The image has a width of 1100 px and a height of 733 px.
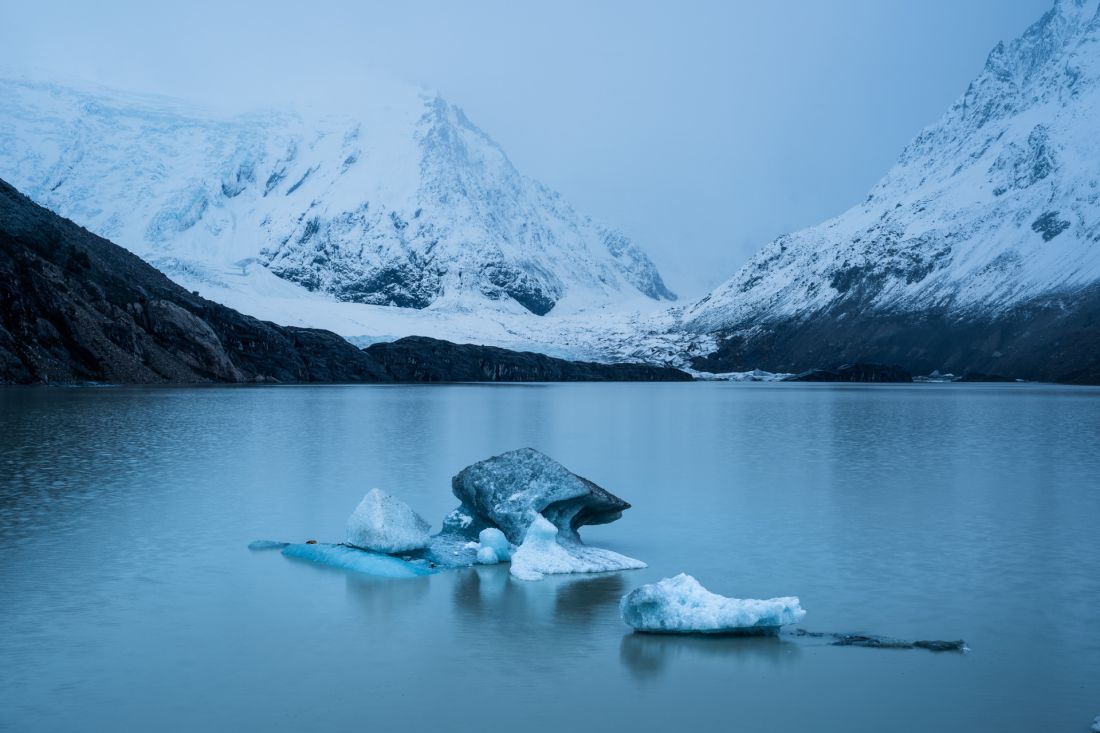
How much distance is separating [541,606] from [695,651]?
84.1 inches

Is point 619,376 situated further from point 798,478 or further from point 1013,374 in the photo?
point 798,478

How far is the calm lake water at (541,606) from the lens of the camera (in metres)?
7.96

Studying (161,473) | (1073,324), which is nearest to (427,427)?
(161,473)

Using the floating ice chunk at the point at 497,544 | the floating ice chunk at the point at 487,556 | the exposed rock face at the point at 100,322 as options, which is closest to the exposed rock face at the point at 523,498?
the floating ice chunk at the point at 497,544

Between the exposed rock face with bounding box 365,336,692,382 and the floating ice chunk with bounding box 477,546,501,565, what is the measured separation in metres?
114

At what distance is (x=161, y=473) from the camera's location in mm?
22266

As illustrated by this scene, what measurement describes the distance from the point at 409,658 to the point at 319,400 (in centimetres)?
5397

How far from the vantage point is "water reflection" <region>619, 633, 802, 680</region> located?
9.10 m

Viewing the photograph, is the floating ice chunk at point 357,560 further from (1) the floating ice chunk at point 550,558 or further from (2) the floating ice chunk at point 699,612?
(2) the floating ice chunk at point 699,612

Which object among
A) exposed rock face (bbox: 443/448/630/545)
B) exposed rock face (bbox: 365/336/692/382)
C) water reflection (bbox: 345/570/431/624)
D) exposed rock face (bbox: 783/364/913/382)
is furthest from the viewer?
exposed rock face (bbox: 783/364/913/382)

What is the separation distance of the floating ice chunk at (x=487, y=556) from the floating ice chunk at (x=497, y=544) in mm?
21

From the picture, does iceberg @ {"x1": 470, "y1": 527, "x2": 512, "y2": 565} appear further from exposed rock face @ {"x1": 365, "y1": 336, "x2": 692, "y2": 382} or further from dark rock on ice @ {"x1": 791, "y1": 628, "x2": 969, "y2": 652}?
exposed rock face @ {"x1": 365, "y1": 336, "x2": 692, "y2": 382}

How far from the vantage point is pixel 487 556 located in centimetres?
1347

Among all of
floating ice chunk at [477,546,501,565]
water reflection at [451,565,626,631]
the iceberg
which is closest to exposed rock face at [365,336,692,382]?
the iceberg
